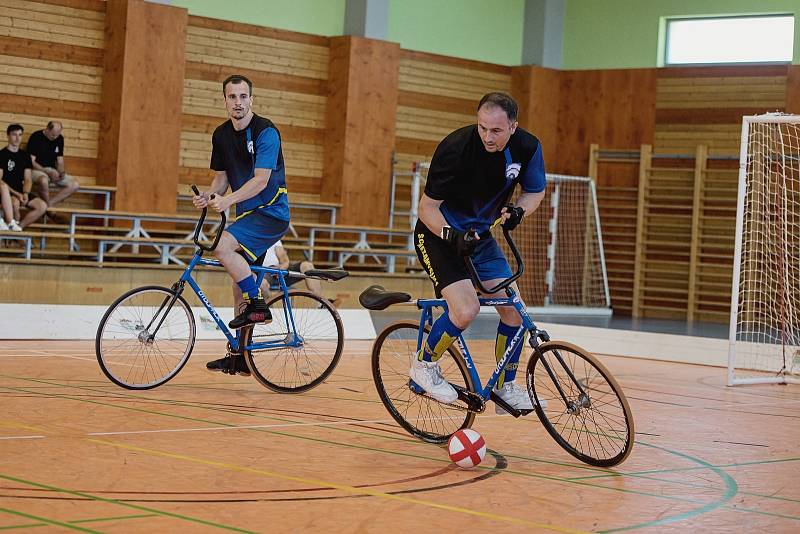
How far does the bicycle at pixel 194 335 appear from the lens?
6.59m

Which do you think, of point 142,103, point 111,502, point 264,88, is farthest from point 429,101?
point 111,502

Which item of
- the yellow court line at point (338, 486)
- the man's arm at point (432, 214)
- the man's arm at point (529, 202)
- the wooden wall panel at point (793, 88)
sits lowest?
the yellow court line at point (338, 486)

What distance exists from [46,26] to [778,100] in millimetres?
10831

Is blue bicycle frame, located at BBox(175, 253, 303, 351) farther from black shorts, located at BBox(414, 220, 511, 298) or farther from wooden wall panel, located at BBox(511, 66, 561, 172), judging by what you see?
wooden wall panel, located at BBox(511, 66, 561, 172)

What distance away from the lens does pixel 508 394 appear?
499 cm

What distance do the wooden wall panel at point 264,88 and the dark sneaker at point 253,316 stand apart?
9294mm

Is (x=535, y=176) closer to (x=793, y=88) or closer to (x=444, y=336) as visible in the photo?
(x=444, y=336)

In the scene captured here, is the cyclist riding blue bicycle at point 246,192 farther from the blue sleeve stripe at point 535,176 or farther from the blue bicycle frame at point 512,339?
the blue sleeve stripe at point 535,176

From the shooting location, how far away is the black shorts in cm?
499

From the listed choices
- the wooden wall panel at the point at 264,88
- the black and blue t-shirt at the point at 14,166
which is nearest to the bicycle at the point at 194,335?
the black and blue t-shirt at the point at 14,166

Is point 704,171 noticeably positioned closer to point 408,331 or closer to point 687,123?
point 687,123

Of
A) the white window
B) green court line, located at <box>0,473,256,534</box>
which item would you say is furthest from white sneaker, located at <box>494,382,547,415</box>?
the white window

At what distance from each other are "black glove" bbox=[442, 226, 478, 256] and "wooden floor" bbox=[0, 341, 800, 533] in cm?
94

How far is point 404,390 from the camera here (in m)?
5.48
